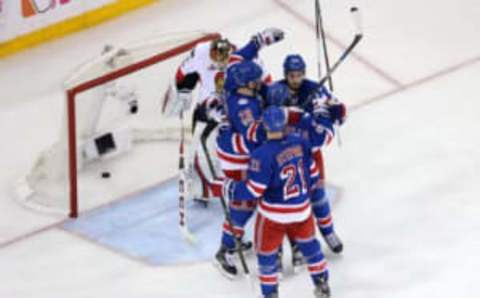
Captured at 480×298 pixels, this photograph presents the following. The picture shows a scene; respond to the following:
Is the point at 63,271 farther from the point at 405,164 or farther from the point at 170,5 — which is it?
the point at 170,5

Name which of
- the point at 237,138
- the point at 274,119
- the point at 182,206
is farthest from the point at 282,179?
the point at 182,206

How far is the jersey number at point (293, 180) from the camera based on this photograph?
9.30 meters

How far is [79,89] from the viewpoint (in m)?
10.5

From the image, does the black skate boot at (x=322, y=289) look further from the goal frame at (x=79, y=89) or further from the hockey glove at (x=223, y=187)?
the goal frame at (x=79, y=89)

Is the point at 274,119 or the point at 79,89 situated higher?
the point at 79,89

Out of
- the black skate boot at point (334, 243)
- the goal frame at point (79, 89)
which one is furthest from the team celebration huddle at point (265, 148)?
the goal frame at point (79, 89)

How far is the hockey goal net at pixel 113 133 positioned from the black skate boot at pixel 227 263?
1057mm

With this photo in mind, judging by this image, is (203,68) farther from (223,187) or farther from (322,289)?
(322,289)

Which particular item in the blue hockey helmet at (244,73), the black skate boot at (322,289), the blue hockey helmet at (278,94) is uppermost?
the blue hockey helmet at (244,73)

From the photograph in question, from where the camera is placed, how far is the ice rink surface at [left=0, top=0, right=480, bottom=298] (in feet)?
32.9

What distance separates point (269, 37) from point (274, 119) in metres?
1.08

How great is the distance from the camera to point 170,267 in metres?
10.2

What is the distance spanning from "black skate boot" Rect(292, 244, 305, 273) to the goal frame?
1.37 metres

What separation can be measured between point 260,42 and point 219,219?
103cm
